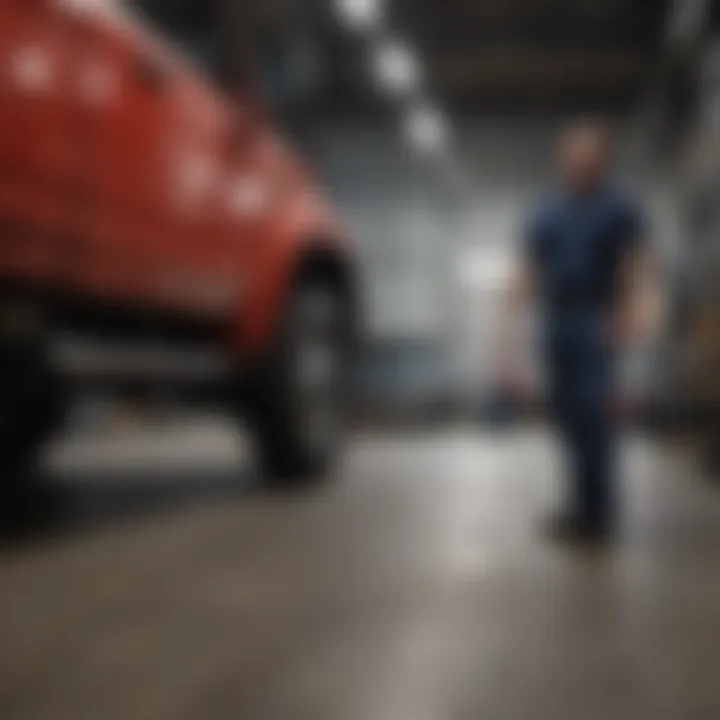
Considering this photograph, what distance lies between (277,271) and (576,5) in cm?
969

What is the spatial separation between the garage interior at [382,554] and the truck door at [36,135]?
886 millimetres

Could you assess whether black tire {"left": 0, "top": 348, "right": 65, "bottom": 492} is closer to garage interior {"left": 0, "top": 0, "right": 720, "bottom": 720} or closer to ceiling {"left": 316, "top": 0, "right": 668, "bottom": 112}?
garage interior {"left": 0, "top": 0, "right": 720, "bottom": 720}

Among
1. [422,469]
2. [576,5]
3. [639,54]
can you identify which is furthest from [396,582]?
[639,54]

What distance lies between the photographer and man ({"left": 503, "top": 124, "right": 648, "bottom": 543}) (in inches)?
159

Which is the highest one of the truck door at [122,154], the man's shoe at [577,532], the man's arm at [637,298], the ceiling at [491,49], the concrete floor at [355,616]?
the ceiling at [491,49]

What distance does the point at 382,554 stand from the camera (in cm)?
353

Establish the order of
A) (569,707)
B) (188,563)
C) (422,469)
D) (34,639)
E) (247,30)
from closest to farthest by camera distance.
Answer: (569,707), (34,639), (188,563), (247,30), (422,469)

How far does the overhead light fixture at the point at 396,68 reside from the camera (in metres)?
13.5

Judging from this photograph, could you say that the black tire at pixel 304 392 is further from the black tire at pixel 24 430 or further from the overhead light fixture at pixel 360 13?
the overhead light fixture at pixel 360 13

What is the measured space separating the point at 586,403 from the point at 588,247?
0.53m

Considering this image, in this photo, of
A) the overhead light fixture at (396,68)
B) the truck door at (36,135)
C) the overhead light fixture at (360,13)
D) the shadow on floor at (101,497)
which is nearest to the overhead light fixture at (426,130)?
the overhead light fixture at (396,68)

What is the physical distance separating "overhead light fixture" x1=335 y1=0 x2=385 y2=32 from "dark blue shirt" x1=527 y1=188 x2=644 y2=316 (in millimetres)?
7524

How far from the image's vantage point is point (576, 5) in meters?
13.4

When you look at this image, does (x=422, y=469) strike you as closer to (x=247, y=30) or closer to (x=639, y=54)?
(x=247, y=30)
